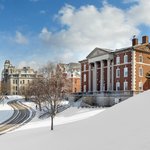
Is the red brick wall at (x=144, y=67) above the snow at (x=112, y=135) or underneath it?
above

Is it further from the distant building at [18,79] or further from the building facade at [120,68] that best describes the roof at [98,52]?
the distant building at [18,79]

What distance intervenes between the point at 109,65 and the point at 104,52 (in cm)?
369

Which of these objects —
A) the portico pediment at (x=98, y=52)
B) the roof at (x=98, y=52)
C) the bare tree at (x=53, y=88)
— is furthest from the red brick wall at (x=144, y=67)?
the bare tree at (x=53, y=88)

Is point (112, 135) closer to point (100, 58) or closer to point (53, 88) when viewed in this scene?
point (53, 88)

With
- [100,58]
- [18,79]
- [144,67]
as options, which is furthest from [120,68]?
[18,79]

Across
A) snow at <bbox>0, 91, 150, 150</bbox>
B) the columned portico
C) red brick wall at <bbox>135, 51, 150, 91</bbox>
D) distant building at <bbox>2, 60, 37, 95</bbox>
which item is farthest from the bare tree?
distant building at <bbox>2, 60, 37, 95</bbox>

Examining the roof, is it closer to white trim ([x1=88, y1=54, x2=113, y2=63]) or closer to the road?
white trim ([x1=88, y1=54, x2=113, y2=63])

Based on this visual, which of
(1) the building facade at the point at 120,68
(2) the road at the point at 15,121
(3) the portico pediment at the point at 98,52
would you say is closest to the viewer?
(2) the road at the point at 15,121

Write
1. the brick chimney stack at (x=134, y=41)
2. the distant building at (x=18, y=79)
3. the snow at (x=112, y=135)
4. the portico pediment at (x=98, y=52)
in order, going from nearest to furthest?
the snow at (x=112, y=135), the brick chimney stack at (x=134, y=41), the portico pediment at (x=98, y=52), the distant building at (x=18, y=79)

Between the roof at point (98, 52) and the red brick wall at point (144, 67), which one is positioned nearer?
the red brick wall at point (144, 67)

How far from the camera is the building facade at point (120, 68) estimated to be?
59.8m

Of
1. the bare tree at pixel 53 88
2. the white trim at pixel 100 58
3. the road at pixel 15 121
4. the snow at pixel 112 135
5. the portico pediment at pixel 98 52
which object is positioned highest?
the portico pediment at pixel 98 52

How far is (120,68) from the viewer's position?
206ft

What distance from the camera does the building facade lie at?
2352 inches
